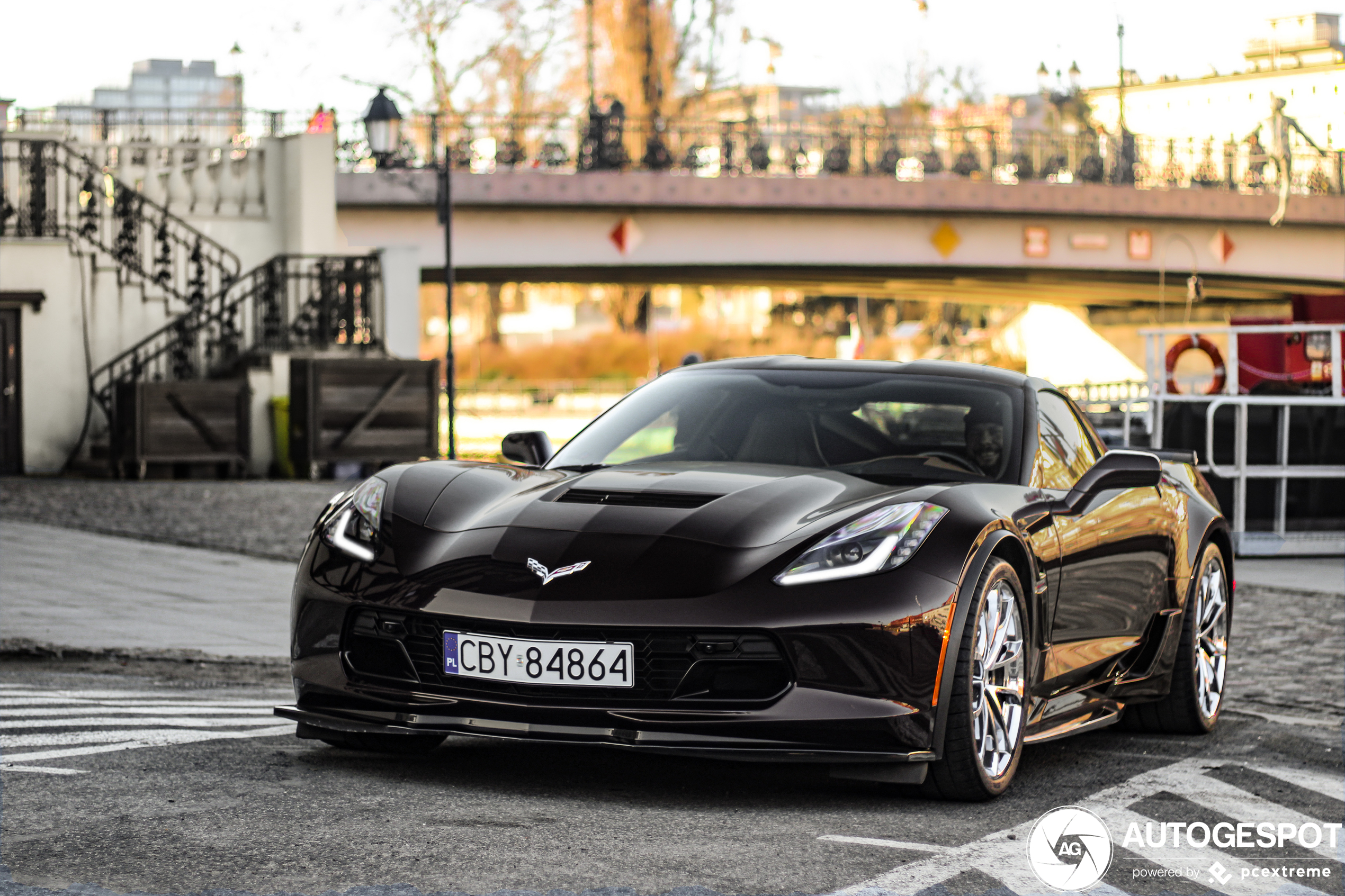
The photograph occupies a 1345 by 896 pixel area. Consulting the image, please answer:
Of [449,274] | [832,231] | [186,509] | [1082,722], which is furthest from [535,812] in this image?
[832,231]

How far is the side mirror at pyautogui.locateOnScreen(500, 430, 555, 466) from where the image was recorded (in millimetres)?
6277

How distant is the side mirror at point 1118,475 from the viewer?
5941mm

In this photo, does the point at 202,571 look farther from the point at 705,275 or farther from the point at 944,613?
the point at 705,275

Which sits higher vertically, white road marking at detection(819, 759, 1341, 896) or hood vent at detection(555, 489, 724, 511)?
hood vent at detection(555, 489, 724, 511)

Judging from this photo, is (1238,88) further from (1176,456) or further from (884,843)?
(884,843)

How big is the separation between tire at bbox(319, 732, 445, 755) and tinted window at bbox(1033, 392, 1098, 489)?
2046 millimetres

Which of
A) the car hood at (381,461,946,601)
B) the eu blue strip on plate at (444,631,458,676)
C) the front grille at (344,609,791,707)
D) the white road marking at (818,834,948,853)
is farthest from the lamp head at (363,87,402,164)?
the white road marking at (818,834,948,853)

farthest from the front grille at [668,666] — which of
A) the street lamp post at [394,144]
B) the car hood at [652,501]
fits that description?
the street lamp post at [394,144]

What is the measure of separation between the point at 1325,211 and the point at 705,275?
1413cm

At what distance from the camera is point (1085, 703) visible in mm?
6031

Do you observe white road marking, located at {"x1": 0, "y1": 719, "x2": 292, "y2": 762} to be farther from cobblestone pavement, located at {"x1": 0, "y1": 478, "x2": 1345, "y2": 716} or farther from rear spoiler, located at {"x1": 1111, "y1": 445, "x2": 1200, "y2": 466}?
rear spoiler, located at {"x1": 1111, "y1": 445, "x2": 1200, "y2": 466}

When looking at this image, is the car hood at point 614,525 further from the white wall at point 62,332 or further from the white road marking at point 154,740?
the white wall at point 62,332

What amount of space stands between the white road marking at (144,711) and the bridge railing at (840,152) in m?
27.1

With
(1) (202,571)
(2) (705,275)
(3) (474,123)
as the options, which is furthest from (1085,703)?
(2) (705,275)
